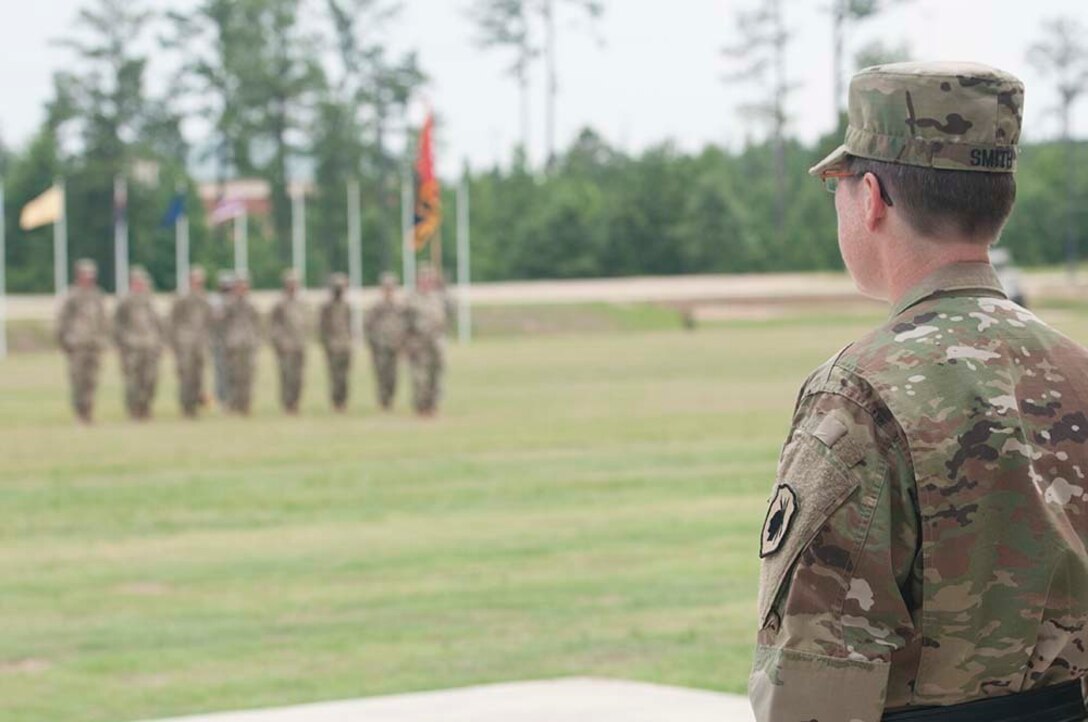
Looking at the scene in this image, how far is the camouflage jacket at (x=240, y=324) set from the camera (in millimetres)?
27562

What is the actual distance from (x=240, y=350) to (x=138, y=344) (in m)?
1.57

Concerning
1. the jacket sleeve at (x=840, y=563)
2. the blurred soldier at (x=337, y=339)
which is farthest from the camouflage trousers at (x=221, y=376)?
the jacket sleeve at (x=840, y=563)

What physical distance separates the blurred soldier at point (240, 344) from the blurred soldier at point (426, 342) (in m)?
2.43

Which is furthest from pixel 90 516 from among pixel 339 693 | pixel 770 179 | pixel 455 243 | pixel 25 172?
pixel 770 179

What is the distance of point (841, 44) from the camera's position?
78625 mm

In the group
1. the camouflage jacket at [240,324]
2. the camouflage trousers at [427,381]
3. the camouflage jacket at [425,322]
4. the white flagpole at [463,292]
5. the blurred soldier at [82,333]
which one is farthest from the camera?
the white flagpole at [463,292]

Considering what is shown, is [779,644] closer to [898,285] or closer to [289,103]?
[898,285]

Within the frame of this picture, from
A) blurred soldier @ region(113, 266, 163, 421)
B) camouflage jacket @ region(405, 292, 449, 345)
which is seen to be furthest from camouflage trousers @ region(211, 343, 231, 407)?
camouflage jacket @ region(405, 292, 449, 345)

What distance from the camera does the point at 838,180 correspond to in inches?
113

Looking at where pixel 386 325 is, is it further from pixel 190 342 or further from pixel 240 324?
pixel 190 342

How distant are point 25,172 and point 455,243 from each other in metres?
17.0

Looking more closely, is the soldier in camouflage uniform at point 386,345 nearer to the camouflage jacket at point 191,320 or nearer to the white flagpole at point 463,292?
the camouflage jacket at point 191,320

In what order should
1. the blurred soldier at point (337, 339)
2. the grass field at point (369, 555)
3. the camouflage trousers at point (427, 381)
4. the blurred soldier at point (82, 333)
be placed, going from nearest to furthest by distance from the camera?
the grass field at point (369, 555) < the blurred soldier at point (82, 333) < the camouflage trousers at point (427, 381) < the blurred soldier at point (337, 339)

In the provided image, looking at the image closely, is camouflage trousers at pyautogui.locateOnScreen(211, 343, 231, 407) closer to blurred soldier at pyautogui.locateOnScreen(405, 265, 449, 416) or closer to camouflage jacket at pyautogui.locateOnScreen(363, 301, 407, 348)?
camouflage jacket at pyautogui.locateOnScreen(363, 301, 407, 348)
